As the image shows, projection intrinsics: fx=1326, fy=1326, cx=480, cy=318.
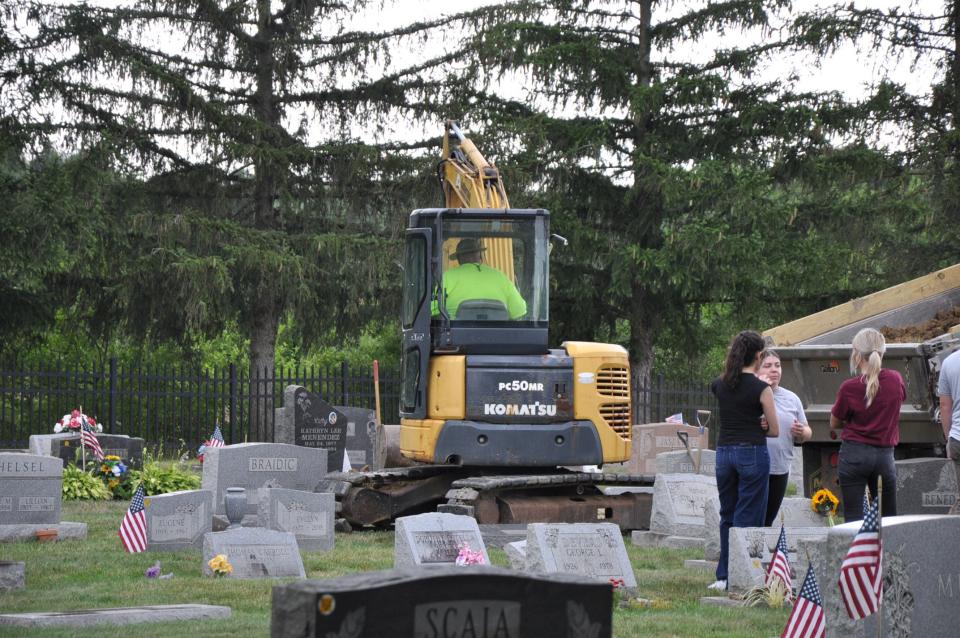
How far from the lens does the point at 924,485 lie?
12289 millimetres

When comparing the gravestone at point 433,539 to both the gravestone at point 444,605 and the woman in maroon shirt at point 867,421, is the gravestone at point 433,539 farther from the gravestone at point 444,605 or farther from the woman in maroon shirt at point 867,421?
the gravestone at point 444,605

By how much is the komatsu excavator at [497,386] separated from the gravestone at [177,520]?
203cm

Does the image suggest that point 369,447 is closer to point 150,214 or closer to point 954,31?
point 150,214

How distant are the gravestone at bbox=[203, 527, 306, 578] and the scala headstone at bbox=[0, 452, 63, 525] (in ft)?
11.2

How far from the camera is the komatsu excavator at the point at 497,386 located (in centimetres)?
1363

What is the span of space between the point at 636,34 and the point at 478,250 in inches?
612

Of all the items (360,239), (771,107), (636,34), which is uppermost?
Answer: (636,34)

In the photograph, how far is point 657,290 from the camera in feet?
86.7

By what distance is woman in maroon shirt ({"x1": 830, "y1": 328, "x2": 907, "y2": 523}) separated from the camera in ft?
30.3

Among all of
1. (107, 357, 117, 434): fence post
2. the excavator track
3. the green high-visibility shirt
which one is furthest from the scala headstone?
(107, 357, 117, 434): fence post

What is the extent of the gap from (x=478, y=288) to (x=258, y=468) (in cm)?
353

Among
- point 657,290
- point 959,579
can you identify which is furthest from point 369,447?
point 959,579

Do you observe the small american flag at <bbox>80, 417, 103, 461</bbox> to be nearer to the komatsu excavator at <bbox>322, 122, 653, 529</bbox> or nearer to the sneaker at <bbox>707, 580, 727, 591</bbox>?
the komatsu excavator at <bbox>322, 122, 653, 529</bbox>

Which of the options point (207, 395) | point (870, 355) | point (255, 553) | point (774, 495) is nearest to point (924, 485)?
point (774, 495)
